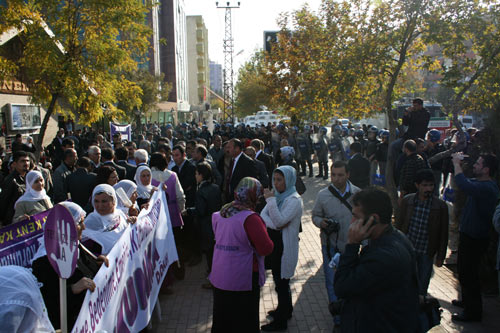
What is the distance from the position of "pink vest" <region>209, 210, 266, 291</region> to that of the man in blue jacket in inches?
103

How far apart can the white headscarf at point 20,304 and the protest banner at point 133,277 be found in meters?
0.50

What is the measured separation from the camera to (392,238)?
2527 millimetres

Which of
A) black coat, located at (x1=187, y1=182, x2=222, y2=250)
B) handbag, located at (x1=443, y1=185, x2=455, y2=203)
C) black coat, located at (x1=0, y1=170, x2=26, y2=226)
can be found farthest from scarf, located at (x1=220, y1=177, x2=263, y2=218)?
handbag, located at (x1=443, y1=185, x2=455, y2=203)

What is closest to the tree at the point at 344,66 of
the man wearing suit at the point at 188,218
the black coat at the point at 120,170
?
the man wearing suit at the point at 188,218

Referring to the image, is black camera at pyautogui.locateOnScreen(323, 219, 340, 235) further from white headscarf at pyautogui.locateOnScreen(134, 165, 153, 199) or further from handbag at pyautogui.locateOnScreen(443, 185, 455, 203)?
handbag at pyautogui.locateOnScreen(443, 185, 455, 203)

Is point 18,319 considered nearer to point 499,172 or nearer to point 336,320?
point 336,320

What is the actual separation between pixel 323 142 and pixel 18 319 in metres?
14.8

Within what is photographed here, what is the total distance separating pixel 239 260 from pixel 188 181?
12.6 ft

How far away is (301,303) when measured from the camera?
5.61 meters

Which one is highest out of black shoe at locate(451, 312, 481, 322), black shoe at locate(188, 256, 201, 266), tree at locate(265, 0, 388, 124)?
tree at locate(265, 0, 388, 124)

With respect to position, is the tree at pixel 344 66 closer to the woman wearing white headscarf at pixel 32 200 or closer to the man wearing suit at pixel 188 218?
the man wearing suit at pixel 188 218

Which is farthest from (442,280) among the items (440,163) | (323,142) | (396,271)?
(323,142)

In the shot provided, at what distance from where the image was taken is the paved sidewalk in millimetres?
4945

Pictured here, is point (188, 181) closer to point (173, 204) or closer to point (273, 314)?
point (173, 204)
